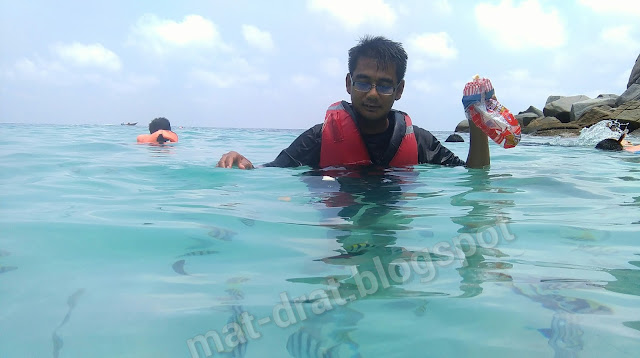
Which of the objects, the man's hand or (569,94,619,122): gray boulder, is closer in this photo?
the man's hand

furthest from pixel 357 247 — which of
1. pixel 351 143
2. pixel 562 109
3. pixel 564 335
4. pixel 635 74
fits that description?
pixel 635 74

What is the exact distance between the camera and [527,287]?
5.80 ft

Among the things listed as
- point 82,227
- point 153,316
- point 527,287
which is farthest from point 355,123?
point 153,316

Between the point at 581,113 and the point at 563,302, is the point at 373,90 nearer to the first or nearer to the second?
the point at 563,302

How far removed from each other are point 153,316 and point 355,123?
3.05 meters

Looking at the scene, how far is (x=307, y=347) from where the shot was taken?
4.54ft

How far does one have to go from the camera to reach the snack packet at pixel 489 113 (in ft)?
12.9

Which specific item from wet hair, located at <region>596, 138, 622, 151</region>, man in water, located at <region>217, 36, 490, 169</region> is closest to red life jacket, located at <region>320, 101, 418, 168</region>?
man in water, located at <region>217, 36, 490, 169</region>

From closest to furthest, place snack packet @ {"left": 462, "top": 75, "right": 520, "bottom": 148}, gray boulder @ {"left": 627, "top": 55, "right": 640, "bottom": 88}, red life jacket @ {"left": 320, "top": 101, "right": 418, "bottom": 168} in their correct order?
snack packet @ {"left": 462, "top": 75, "right": 520, "bottom": 148}
red life jacket @ {"left": 320, "top": 101, "right": 418, "bottom": 168}
gray boulder @ {"left": 627, "top": 55, "right": 640, "bottom": 88}

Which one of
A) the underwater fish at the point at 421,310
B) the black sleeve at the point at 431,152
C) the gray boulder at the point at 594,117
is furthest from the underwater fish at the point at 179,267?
the gray boulder at the point at 594,117

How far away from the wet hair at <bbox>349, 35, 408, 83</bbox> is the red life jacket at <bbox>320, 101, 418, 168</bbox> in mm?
408

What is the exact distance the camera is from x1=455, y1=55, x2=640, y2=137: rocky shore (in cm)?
1662

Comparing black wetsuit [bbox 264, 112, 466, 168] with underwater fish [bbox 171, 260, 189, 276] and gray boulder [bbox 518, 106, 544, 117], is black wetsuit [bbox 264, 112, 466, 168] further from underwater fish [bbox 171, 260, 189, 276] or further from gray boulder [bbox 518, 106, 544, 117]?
gray boulder [bbox 518, 106, 544, 117]

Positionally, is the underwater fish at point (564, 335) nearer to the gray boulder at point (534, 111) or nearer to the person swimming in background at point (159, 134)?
the person swimming in background at point (159, 134)
